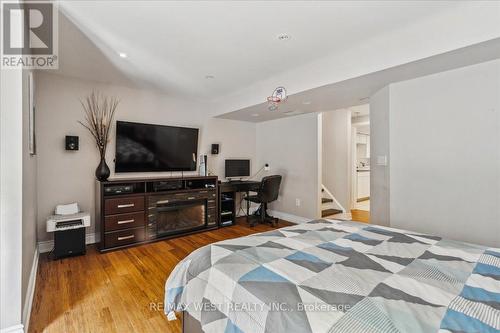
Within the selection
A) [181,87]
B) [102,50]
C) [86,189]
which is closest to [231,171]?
[181,87]

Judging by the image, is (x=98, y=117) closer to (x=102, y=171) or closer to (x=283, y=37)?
(x=102, y=171)

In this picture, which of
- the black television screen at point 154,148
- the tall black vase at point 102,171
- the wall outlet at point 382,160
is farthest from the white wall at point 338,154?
the tall black vase at point 102,171

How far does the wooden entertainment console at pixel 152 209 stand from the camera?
3230 millimetres

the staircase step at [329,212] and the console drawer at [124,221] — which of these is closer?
the console drawer at [124,221]

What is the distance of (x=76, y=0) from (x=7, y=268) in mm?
1885

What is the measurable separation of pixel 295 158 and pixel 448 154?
257cm

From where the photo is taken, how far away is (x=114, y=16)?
1938 millimetres

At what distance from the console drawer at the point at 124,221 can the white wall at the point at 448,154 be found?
10.9 feet

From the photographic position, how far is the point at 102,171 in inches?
130

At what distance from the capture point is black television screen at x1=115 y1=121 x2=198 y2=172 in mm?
3648

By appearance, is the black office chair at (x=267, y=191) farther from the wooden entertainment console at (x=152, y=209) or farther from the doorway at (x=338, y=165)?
the doorway at (x=338, y=165)

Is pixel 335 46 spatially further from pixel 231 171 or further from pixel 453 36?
pixel 231 171

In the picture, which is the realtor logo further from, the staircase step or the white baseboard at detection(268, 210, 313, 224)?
the staircase step

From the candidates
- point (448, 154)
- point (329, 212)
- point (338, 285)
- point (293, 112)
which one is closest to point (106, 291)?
point (338, 285)
